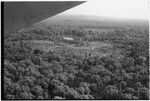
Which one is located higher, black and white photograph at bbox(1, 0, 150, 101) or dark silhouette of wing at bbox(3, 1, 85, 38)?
dark silhouette of wing at bbox(3, 1, 85, 38)

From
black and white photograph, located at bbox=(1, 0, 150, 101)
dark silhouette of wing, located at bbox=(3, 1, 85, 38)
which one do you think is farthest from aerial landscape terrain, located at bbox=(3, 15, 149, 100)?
dark silhouette of wing, located at bbox=(3, 1, 85, 38)

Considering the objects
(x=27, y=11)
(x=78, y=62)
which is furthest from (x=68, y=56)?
(x=27, y=11)

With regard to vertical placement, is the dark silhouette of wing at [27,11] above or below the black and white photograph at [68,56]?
above

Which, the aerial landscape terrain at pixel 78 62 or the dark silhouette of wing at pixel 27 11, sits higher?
the dark silhouette of wing at pixel 27 11

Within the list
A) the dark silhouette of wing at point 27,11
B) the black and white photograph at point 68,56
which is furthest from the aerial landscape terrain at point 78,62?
the dark silhouette of wing at point 27,11

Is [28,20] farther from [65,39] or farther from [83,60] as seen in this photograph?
[65,39]

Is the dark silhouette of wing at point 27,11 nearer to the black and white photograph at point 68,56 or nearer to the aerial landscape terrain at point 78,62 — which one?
the black and white photograph at point 68,56

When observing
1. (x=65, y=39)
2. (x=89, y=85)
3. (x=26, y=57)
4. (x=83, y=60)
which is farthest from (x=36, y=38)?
(x=89, y=85)

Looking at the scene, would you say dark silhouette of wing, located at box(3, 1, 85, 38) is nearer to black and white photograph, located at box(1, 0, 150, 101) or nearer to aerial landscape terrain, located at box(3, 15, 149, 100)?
black and white photograph, located at box(1, 0, 150, 101)
